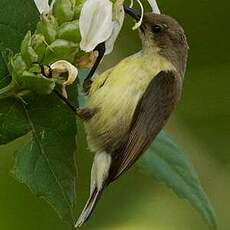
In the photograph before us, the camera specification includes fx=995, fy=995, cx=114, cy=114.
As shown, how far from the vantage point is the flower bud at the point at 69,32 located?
116 cm

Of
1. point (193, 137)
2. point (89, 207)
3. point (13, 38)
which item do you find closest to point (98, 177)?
point (89, 207)

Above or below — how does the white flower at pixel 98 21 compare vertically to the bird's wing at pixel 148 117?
above

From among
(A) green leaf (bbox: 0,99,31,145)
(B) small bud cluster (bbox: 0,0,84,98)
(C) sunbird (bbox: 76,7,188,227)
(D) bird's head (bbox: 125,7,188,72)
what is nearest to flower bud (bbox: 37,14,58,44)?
(B) small bud cluster (bbox: 0,0,84,98)

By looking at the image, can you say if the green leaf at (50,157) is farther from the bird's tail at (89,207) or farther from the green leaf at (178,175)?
the green leaf at (178,175)

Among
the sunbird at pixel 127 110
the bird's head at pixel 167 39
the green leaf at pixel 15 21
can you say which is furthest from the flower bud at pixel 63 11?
the bird's head at pixel 167 39

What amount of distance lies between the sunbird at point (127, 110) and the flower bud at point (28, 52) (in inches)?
11.5

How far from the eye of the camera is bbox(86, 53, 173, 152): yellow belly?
1556 mm

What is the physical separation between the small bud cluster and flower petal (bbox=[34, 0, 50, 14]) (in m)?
0.02

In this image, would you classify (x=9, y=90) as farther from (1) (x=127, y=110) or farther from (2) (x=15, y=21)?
(1) (x=127, y=110)

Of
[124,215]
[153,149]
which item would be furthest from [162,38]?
[124,215]

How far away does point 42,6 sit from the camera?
1.22 metres

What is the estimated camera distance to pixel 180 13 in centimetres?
212

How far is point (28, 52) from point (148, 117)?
402 millimetres

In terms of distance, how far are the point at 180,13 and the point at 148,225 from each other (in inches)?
18.3
